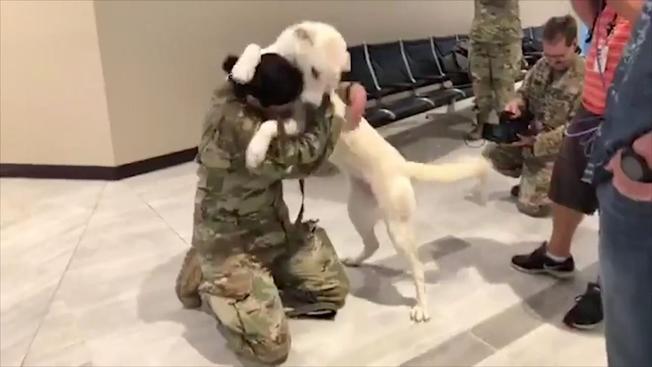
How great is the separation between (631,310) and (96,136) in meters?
2.56

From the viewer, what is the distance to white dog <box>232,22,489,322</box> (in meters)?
1.82

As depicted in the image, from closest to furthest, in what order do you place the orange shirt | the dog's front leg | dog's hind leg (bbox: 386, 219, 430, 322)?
1. the orange shirt
2. the dog's front leg
3. dog's hind leg (bbox: 386, 219, 430, 322)

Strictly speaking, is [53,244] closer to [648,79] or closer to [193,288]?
[193,288]

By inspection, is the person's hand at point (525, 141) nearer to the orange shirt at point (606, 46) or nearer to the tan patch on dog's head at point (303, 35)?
the orange shirt at point (606, 46)

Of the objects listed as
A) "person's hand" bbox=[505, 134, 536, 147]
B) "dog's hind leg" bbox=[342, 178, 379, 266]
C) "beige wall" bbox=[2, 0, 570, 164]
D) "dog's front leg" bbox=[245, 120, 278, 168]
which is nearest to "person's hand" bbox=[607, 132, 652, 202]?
"dog's front leg" bbox=[245, 120, 278, 168]

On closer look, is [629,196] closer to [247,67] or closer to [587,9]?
[587,9]

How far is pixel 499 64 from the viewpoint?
3.29 meters

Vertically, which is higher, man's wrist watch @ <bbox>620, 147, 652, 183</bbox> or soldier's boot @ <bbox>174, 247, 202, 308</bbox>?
man's wrist watch @ <bbox>620, 147, 652, 183</bbox>

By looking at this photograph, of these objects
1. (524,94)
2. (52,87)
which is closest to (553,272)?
(524,94)

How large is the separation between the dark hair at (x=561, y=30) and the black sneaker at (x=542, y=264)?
649 mm

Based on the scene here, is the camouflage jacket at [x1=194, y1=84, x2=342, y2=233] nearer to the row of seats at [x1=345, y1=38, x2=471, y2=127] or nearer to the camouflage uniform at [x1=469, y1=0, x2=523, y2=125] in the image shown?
the row of seats at [x1=345, y1=38, x2=471, y2=127]

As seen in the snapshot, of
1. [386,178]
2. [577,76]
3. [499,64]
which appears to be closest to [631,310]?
[386,178]

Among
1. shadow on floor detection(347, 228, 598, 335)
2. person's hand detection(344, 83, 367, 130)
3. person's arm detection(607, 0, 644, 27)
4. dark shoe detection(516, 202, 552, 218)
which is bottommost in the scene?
shadow on floor detection(347, 228, 598, 335)

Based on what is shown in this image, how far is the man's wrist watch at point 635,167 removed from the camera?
0.86 meters
